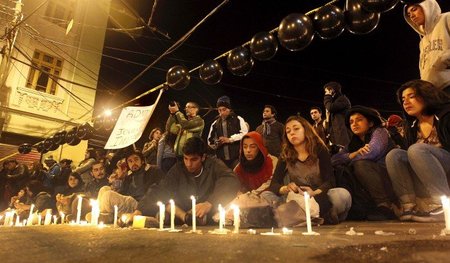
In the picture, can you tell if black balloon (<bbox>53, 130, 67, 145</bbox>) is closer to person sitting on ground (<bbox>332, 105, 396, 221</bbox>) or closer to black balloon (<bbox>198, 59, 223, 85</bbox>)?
black balloon (<bbox>198, 59, 223, 85</bbox>)

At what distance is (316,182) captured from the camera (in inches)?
133

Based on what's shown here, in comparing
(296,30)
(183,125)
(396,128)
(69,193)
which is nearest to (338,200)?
(296,30)

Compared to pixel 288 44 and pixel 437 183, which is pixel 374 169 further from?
pixel 288 44

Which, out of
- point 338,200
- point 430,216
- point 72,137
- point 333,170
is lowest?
point 430,216

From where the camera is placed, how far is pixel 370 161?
360 cm

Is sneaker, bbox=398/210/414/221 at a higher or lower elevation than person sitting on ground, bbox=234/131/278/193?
lower

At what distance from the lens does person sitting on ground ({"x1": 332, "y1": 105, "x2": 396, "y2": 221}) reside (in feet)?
11.4

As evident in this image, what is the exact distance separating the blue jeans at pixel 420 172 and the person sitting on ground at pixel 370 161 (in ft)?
0.86

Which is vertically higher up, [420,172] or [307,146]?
[307,146]

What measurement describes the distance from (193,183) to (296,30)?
272 cm

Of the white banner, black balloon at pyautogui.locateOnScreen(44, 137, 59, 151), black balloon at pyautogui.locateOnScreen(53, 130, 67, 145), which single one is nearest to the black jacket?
the white banner

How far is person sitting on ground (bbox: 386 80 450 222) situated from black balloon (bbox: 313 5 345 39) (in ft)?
5.64

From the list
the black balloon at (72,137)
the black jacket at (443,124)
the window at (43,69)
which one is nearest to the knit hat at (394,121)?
the black jacket at (443,124)

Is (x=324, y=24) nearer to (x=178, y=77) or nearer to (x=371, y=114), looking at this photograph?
(x=371, y=114)
